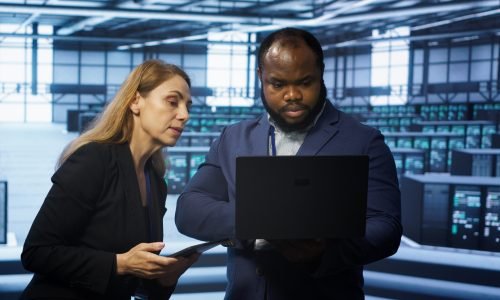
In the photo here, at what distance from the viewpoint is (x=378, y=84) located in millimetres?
24703

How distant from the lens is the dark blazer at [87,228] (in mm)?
1530

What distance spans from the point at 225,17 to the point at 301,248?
869 centimetres

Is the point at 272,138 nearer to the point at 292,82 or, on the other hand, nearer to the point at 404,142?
the point at 292,82

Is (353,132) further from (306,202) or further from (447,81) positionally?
(447,81)

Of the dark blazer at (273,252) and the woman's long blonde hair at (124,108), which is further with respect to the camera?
the woman's long blonde hair at (124,108)

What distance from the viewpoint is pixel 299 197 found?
1320mm

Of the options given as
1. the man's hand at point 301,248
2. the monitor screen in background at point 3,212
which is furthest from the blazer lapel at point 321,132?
the monitor screen in background at point 3,212

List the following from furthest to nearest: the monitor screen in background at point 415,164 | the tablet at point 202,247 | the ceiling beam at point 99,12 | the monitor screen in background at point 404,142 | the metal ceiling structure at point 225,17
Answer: the monitor screen in background at point 404,142, the metal ceiling structure at point 225,17, the monitor screen in background at point 415,164, the ceiling beam at point 99,12, the tablet at point 202,247

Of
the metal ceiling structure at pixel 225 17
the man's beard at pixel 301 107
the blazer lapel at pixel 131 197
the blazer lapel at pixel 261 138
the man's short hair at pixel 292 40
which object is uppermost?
the metal ceiling structure at pixel 225 17

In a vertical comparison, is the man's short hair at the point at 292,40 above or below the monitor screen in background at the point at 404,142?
above

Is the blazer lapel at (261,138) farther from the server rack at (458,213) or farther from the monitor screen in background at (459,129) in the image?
the monitor screen in background at (459,129)

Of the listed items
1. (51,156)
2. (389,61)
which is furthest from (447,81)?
(51,156)

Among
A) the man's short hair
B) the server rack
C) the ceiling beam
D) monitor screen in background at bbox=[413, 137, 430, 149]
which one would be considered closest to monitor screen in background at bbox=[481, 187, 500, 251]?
the server rack

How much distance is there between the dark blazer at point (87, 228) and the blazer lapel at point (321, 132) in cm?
46
